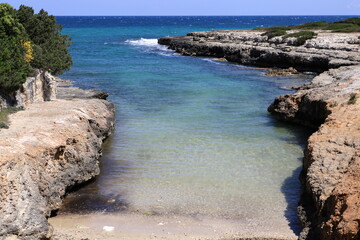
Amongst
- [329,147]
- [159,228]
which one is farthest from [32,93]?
[329,147]

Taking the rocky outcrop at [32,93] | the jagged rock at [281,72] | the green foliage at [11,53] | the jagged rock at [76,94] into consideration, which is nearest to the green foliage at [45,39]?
the rocky outcrop at [32,93]

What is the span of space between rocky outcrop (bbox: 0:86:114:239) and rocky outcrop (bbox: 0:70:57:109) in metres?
0.67

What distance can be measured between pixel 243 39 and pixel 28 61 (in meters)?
52.3

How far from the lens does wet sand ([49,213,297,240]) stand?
12.8 m

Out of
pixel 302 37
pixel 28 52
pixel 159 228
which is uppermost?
pixel 28 52

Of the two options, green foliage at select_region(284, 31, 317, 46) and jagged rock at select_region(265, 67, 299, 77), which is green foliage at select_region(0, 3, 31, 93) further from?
green foliage at select_region(284, 31, 317, 46)

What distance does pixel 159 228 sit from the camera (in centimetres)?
1335

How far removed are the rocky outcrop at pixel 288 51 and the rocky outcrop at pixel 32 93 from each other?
29.4m

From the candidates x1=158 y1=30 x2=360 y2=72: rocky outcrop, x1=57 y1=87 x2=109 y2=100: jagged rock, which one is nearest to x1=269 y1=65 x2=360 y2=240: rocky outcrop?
x1=57 y1=87 x2=109 y2=100: jagged rock

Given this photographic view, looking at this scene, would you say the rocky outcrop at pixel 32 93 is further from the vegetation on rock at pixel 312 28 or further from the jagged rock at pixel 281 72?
the vegetation on rock at pixel 312 28

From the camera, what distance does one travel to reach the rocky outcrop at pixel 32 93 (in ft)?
65.9

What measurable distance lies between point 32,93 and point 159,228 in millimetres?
12342

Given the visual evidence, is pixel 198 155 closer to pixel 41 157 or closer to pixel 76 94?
pixel 41 157

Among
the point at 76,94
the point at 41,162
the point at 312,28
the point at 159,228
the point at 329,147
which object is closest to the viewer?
the point at 159,228
